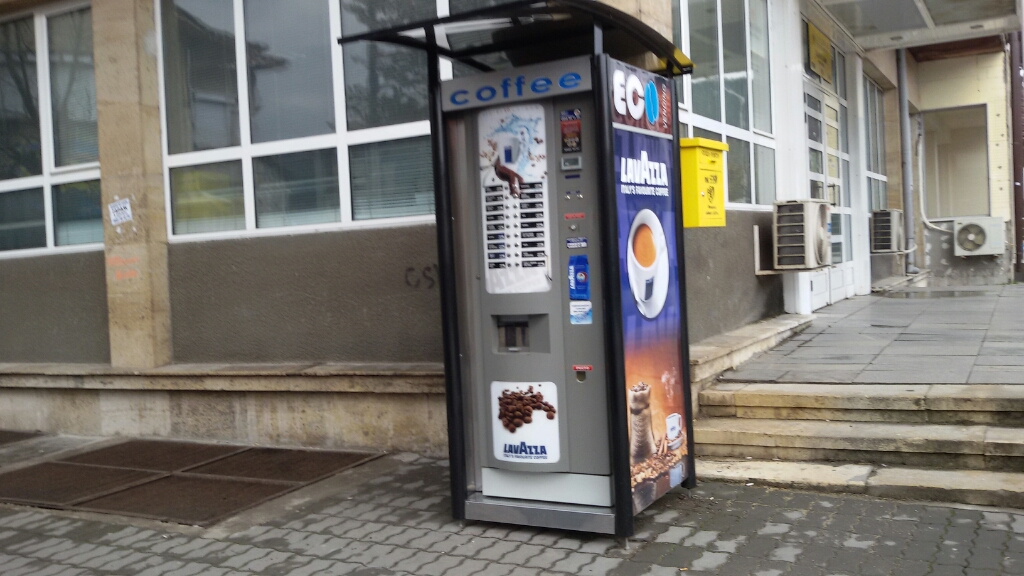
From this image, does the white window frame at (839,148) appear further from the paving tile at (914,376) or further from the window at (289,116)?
the window at (289,116)

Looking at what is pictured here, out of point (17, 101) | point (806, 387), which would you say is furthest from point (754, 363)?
point (17, 101)

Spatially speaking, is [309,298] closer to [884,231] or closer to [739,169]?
[739,169]

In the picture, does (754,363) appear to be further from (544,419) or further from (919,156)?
(919,156)

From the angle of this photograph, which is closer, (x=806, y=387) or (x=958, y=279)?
(x=806, y=387)

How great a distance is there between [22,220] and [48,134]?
88 centimetres

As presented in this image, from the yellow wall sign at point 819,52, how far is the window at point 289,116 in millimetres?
5775

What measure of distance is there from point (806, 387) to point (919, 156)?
15.2 meters

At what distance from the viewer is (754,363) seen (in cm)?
689

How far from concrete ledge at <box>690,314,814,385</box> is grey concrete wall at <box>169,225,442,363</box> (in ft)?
6.02

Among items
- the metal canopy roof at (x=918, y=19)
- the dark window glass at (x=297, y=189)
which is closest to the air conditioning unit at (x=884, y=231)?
the metal canopy roof at (x=918, y=19)

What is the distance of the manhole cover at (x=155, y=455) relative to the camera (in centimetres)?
654

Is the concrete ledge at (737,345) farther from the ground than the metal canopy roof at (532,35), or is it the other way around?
the metal canopy roof at (532,35)

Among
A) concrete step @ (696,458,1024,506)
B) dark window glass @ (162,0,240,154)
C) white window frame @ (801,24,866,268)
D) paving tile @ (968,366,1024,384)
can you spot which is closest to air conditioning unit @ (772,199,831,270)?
white window frame @ (801,24,866,268)

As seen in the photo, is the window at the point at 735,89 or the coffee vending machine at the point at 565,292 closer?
the coffee vending machine at the point at 565,292
